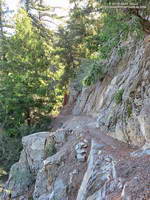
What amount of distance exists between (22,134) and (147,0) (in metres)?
10.6

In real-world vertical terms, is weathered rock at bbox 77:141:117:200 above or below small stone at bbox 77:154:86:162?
above

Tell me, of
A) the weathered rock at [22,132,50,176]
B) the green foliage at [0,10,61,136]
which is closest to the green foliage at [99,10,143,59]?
the weathered rock at [22,132,50,176]

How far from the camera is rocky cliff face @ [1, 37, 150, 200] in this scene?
17.0ft

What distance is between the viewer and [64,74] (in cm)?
1831

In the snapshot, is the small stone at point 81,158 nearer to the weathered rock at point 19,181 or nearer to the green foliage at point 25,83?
the weathered rock at point 19,181

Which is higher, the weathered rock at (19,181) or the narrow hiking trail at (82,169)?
the narrow hiking trail at (82,169)

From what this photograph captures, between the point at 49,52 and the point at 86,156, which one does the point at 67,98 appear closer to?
the point at 49,52

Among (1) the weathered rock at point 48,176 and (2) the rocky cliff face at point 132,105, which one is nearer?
(2) the rocky cliff face at point 132,105

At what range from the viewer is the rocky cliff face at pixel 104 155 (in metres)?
5.18

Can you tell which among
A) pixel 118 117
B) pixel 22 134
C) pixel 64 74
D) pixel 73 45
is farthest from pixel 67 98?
pixel 118 117

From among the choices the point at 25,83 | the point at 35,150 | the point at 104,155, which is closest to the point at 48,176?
the point at 35,150

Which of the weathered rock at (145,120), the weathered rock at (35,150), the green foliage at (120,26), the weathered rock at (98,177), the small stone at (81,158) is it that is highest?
the green foliage at (120,26)

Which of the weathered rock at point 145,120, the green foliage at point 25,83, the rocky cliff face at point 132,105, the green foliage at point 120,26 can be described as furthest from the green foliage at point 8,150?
the weathered rock at point 145,120

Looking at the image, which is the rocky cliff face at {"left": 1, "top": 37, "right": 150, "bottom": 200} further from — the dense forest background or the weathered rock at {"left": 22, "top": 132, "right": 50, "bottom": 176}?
the dense forest background
